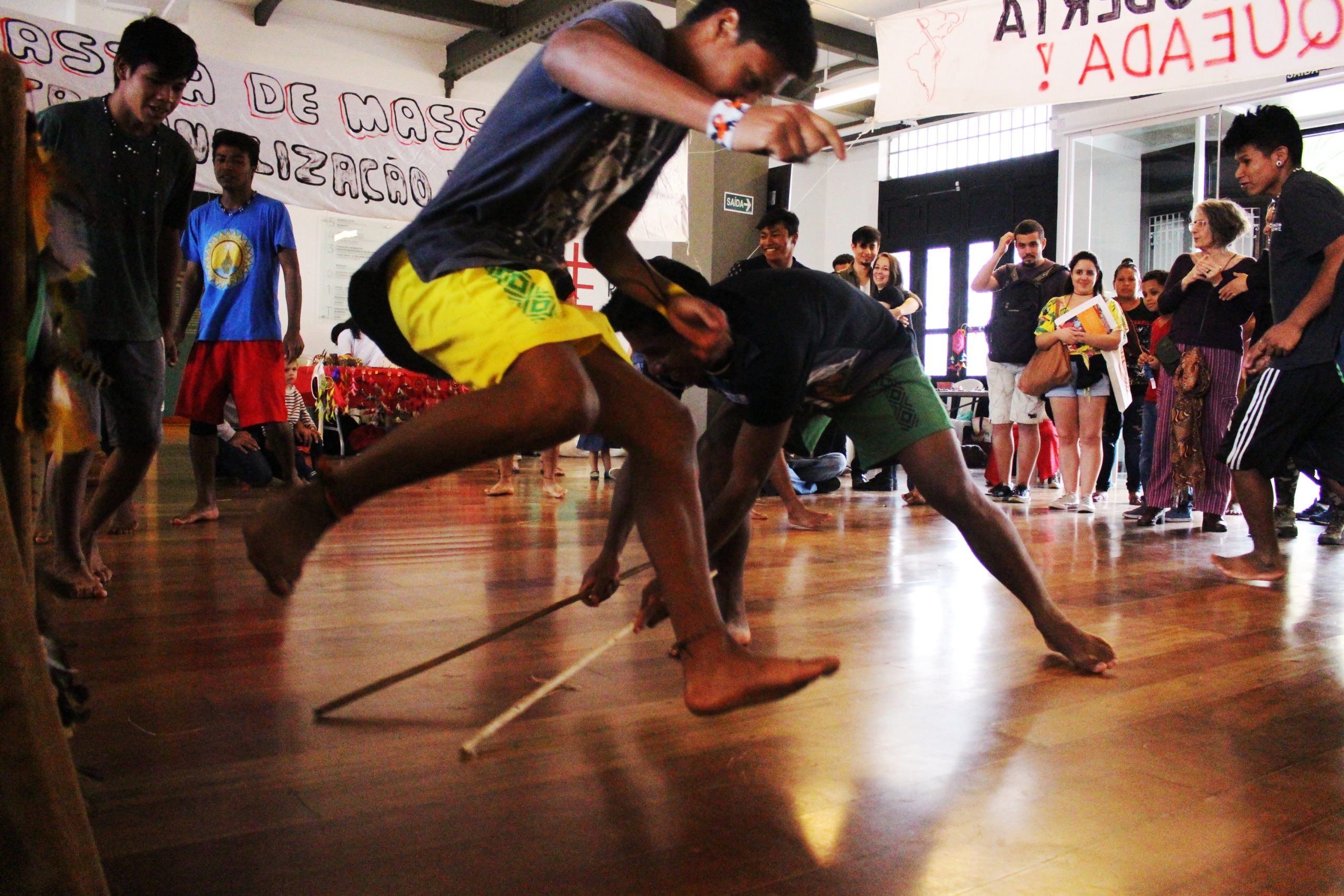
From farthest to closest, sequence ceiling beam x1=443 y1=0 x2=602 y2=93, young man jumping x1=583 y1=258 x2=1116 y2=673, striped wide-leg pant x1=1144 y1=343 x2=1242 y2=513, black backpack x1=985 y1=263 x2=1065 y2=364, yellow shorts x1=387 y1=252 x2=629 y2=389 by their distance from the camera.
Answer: ceiling beam x1=443 y1=0 x2=602 y2=93 → black backpack x1=985 y1=263 x2=1065 y2=364 → striped wide-leg pant x1=1144 y1=343 x2=1242 y2=513 → young man jumping x1=583 y1=258 x2=1116 y2=673 → yellow shorts x1=387 y1=252 x2=629 y2=389

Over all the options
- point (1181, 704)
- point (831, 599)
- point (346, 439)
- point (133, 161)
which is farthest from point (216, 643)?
point (346, 439)

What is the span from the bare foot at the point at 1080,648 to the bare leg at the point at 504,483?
3989 mm

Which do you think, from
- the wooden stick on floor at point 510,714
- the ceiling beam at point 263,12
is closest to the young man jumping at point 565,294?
the wooden stick on floor at point 510,714

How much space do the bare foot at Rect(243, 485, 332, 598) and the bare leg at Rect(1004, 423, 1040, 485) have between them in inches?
208

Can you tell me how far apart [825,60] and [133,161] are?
34.6 ft

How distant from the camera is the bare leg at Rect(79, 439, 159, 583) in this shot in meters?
2.87

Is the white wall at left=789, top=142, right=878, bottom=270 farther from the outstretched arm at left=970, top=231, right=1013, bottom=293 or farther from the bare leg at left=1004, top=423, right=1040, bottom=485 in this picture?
the bare leg at left=1004, top=423, right=1040, bottom=485

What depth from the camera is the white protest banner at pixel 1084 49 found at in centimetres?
406

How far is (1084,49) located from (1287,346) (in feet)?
5.75

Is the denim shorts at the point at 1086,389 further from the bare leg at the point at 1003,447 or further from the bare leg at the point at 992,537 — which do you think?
the bare leg at the point at 992,537

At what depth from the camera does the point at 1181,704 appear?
6.41ft

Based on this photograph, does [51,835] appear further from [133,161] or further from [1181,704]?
[133,161]

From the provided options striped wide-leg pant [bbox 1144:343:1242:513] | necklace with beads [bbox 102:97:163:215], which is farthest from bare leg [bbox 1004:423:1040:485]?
necklace with beads [bbox 102:97:163:215]

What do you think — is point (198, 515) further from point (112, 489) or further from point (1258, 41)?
point (1258, 41)
